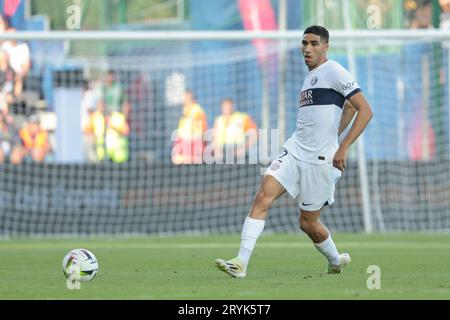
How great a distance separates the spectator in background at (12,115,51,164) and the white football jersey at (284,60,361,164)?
40.6ft

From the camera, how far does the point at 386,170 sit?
21203 mm

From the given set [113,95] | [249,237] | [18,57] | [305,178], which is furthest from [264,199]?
Result: [113,95]

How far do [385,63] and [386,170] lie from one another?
10.9ft

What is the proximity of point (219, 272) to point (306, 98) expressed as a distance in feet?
5.42

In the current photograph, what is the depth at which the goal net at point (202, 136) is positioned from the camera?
65.4 ft

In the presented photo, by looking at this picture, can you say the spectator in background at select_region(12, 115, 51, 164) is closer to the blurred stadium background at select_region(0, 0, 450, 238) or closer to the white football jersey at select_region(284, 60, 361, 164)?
the blurred stadium background at select_region(0, 0, 450, 238)

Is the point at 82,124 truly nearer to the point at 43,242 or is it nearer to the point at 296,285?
the point at 43,242

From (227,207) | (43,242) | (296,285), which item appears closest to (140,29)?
(227,207)

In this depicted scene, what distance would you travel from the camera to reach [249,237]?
33.2 ft

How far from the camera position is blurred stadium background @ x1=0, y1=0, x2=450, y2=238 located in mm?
19922

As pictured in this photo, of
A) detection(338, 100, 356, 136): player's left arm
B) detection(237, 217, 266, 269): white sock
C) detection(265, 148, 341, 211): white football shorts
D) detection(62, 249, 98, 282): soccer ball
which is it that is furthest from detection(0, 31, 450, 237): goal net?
detection(62, 249, 98, 282): soccer ball

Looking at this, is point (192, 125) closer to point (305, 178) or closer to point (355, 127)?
point (305, 178)

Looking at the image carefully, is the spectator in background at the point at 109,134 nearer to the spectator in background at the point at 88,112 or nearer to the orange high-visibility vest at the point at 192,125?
the spectator in background at the point at 88,112
